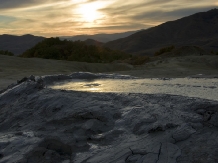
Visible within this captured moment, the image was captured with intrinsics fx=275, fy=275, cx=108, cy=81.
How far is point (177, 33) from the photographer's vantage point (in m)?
59.7

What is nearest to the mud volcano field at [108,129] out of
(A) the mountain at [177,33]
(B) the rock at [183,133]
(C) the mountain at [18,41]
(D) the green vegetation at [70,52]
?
(B) the rock at [183,133]

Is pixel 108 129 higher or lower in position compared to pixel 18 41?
lower

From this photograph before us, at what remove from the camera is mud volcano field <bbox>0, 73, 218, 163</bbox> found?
8.21 ft

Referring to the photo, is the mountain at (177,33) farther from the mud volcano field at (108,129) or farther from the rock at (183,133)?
the rock at (183,133)

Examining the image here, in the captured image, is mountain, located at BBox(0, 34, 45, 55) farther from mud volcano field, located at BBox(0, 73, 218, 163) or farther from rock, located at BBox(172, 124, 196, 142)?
rock, located at BBox(172, 124, 196, 142)

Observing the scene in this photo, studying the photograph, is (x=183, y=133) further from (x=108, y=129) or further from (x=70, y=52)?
(x=70, y=52)

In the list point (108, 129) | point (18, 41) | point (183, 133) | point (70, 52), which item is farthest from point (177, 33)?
point (183, 133)

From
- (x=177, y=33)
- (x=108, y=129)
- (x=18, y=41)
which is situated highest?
(x=18, y=41)

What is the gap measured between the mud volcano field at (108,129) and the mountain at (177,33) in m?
50.0

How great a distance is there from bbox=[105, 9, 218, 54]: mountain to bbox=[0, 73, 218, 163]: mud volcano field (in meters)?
50.0

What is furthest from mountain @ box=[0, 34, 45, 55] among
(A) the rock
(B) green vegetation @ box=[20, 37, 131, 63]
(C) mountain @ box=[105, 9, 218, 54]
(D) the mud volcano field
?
(A) the rock

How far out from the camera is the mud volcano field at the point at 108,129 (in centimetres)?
250

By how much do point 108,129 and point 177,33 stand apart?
59.5 meters

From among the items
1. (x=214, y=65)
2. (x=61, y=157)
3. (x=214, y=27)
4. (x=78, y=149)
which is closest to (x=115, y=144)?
(x=78, y=149)
